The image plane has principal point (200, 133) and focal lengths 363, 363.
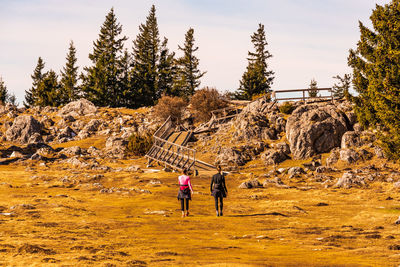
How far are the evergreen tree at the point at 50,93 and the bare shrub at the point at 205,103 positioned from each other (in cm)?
3755

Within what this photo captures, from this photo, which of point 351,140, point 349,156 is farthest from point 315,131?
point 349,156

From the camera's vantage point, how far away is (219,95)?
169 ft

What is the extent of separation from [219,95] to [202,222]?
127 ft

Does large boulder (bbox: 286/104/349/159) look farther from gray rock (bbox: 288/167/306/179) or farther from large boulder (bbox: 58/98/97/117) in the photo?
large boulder (bbox: 58/98/97/117)

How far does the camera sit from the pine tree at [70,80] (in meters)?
75.4

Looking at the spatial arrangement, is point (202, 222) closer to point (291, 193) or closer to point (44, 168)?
point (291, 193)

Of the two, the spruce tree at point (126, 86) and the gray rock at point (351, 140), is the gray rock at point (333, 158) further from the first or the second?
the spruce tree at point (126, 86)

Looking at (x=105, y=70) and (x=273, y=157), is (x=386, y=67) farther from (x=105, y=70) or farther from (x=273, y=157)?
(x=105, y=70)

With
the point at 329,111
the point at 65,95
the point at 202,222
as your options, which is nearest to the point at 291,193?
the point at 202,222

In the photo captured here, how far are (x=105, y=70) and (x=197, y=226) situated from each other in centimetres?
5902

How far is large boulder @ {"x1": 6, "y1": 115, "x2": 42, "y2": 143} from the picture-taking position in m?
50.3

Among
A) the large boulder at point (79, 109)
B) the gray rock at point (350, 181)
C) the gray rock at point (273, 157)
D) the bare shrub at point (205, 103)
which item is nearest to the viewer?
the gray rock at point (350, 181)

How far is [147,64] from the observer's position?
71188 mm

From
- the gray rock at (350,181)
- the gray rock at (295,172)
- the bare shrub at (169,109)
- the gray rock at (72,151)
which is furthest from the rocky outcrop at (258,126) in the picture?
the gray rock at (72,151)
